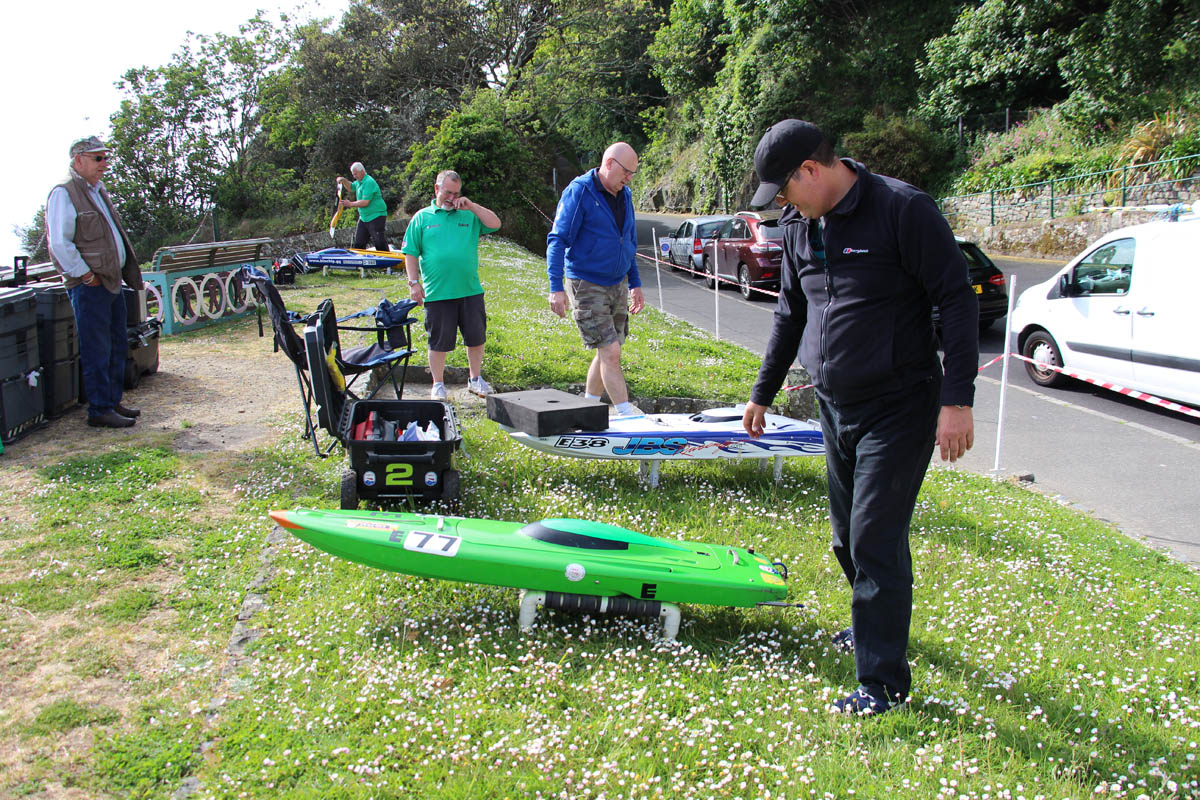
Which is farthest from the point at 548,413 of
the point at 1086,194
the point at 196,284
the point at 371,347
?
the point at 1086,194

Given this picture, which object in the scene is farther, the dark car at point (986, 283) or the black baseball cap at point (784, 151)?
the dark car at point (986, 283)

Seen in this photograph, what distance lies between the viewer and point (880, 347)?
113 inches

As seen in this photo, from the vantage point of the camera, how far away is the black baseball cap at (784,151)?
2.85 m

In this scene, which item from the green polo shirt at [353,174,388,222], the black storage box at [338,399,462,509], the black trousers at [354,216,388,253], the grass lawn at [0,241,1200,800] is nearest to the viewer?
the grass lawn at [0,241,1200,800]

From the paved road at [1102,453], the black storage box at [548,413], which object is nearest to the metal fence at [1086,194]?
the paved road at [1102,453]

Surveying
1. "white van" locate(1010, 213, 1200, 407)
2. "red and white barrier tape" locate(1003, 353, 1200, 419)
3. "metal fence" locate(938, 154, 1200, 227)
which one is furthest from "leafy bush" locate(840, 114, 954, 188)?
"red and white barrier tape" locate(1003, 353, 1200, 419)

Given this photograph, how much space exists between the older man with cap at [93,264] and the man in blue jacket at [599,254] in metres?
3.50

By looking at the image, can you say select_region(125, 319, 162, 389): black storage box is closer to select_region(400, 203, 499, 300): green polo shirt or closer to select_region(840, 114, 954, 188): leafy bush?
select_region(400, 203, 499, 300): green polo shirt

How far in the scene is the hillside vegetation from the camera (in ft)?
74.3

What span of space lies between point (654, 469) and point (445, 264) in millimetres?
2849

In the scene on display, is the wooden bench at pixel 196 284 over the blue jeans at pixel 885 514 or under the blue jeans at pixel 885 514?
over

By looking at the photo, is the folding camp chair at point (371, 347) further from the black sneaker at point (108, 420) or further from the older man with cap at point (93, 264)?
the black sneaker at point (108, 420)

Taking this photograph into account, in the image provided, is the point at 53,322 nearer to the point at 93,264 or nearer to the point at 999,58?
the point at 93,264

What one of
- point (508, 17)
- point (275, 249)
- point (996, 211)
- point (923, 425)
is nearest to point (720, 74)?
point (508, 17)
